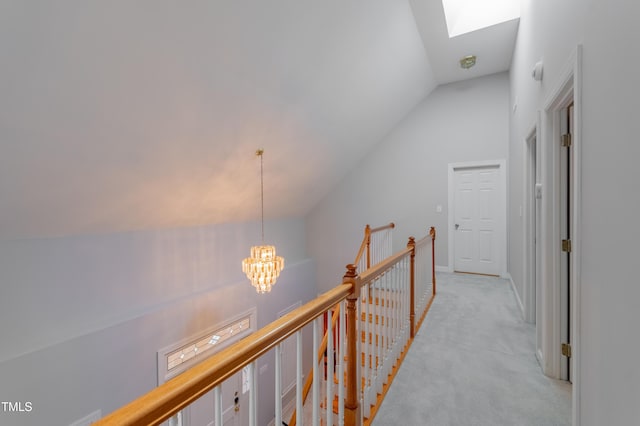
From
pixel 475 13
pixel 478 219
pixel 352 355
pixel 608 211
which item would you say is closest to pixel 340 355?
pixel 352 355

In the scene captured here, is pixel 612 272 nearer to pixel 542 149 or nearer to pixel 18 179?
pixel 542 149

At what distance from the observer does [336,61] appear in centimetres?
322

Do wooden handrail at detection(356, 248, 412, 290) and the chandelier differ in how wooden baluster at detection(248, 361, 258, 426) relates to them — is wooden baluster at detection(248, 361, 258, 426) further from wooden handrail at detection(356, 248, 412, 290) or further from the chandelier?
the chandelier

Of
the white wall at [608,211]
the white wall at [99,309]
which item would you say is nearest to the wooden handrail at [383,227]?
the white wall at [99,309]

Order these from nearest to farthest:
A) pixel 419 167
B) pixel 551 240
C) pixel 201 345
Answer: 1. pixel 551 240
2. pixel 201 345
3. pixel 419 167

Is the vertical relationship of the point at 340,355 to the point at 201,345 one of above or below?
above

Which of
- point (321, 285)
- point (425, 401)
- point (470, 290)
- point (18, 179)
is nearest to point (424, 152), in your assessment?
point (470, 290)

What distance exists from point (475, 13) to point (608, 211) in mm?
3822

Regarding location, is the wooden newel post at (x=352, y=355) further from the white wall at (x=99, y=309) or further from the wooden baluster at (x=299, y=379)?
the white wall at (x=99, y=309)

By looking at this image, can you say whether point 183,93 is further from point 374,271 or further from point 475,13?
point 475,13

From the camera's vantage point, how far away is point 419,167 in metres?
5.30

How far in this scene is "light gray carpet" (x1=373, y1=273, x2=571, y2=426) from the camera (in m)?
1.76

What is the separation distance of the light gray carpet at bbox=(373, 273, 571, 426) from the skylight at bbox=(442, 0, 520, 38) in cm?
357

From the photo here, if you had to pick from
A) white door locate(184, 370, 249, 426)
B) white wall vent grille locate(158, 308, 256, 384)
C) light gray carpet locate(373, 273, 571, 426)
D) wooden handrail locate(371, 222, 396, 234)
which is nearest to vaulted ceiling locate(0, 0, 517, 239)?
wooden handrail locate(371, 222, 396, 234)
